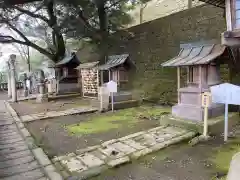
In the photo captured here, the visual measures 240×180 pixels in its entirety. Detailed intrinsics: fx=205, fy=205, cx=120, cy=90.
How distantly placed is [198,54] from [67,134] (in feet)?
13.9

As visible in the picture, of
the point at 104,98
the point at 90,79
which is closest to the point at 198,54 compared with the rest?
the point at 104,98

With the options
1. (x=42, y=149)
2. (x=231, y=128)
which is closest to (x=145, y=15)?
(x=231, y=128)

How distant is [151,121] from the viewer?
670 cm

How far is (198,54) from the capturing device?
5.70 m

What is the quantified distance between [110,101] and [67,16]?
5259 mm

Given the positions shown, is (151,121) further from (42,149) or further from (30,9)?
(30,9)

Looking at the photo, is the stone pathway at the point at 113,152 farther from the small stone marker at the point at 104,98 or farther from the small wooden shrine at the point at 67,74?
the small wooden shrine at the point at 67,74

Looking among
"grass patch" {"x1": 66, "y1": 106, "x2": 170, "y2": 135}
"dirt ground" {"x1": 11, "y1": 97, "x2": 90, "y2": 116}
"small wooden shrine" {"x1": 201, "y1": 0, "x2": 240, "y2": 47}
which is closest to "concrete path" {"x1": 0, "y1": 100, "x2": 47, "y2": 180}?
"grass patch" {"x1": 66, "y1": 106, "x2": 170, "y2": 135}

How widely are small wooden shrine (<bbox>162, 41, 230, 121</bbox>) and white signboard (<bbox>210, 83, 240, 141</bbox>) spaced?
714mm

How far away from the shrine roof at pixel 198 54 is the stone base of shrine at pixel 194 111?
1.20 m

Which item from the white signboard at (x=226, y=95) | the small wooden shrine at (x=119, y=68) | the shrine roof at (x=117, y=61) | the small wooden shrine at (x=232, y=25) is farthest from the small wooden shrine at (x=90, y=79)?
the small wooden shrine at (x=232, y=25)

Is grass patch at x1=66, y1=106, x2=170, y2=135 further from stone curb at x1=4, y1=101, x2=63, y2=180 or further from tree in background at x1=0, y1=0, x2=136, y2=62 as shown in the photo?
tree in background at x1=0, y1=0, x2=136, y2=62

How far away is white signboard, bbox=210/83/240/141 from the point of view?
174 inches

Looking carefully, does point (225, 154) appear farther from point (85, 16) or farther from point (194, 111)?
point (85, 16)
